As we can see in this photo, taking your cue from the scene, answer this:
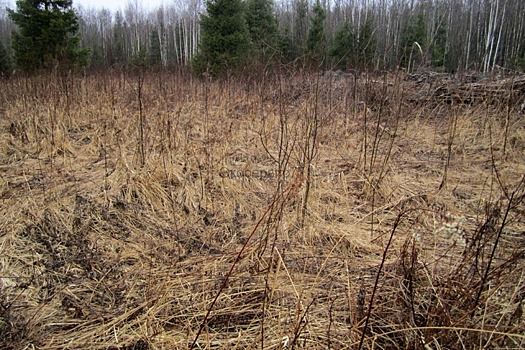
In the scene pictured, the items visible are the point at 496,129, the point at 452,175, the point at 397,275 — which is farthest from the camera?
the point at 496,129

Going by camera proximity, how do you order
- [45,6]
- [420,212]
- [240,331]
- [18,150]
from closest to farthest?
[240,331]
[420,212]
[18,150]
[45,6]

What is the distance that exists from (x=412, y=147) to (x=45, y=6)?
12.1 m

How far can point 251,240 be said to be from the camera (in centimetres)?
186

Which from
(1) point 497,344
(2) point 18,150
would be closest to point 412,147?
(1) point 497,344

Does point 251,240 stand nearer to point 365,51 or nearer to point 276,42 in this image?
point 365,51

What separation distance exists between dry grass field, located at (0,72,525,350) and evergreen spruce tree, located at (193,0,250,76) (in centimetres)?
754

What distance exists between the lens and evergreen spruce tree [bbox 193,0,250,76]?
442 inches

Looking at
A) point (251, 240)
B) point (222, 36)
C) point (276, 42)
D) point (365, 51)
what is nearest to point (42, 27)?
point (222, 36)

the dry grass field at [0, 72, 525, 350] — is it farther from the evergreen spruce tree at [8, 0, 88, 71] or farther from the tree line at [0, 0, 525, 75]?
the evergreen spruce tree at [8, 0, 88, 71]

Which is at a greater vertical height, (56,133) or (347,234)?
(56,133)

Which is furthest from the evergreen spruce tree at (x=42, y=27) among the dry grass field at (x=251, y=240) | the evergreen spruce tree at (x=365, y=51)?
the evergreen spruce tree at (x=365, y=51)

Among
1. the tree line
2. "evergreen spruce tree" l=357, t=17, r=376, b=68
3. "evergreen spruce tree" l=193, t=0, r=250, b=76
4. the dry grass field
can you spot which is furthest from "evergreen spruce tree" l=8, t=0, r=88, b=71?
"evergreen spruce tree" l=357, t=17, r=376, b=68

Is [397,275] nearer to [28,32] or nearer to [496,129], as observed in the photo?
[496,129]

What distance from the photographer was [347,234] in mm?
1921
